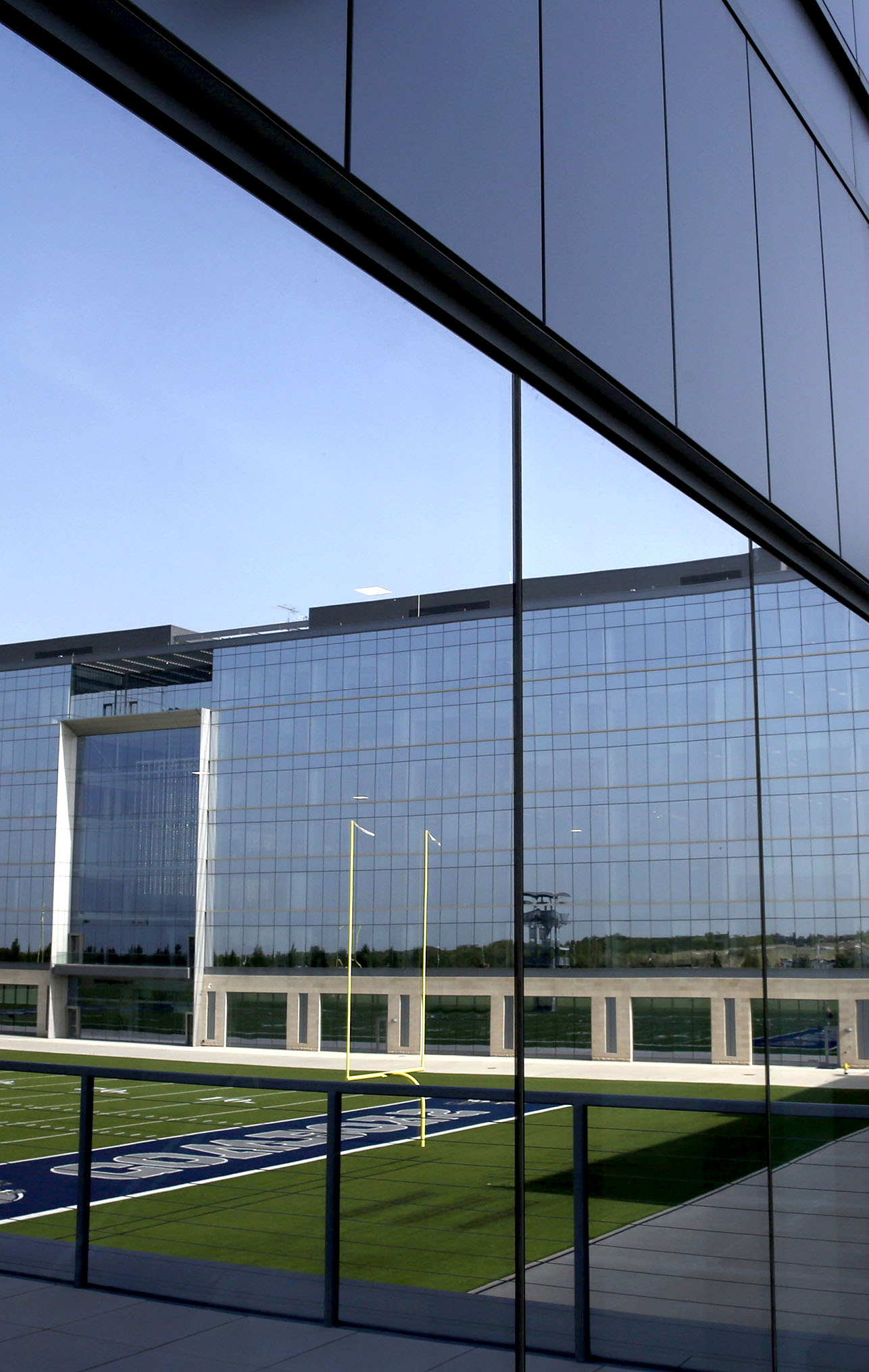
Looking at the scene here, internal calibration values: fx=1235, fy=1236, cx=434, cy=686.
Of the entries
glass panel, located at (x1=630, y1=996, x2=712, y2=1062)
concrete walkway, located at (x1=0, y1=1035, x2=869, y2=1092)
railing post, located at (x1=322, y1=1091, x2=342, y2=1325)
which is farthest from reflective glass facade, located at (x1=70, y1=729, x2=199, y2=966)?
glass panel, located at (x1=630, y1=996, x2=712, y2=1062)

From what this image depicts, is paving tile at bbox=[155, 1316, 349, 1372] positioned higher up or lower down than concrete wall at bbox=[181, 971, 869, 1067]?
lower down

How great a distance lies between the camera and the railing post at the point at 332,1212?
263 cm

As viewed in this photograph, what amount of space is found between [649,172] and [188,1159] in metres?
3.36

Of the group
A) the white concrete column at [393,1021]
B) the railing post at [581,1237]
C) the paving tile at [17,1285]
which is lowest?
the railing post at [581,1237]

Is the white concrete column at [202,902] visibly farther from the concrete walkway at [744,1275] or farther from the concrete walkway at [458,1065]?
the concrete walkway at [744,1275]

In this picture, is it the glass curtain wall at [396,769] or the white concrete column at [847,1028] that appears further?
the white concrete column at [847,1028]

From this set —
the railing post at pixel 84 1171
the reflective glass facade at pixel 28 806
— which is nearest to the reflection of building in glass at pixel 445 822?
the reflective glass facade at pixel 28 806

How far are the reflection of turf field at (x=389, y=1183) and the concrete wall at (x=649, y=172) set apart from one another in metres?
1.83

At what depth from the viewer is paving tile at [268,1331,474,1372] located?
2457 millimetres

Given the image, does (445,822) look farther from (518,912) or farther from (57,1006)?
(57,1006)

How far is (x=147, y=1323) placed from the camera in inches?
83.0

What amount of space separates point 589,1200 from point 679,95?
12.3ft

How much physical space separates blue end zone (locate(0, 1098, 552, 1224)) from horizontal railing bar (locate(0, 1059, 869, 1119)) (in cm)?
5

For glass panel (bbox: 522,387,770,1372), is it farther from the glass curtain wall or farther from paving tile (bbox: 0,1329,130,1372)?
paving tile (bbox: 0,1329,130,1372)
